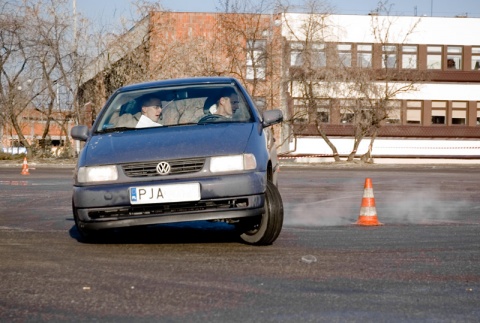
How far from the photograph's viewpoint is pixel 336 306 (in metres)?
5.50

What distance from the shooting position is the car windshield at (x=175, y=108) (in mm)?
9469

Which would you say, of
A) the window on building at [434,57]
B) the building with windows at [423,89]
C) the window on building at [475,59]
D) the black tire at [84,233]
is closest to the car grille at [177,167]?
the black tire at [84,233]

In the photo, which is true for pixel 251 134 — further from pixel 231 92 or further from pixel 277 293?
pixel 277 293

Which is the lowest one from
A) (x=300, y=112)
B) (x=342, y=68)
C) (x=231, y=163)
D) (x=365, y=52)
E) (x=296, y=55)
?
(x=300, y=112)

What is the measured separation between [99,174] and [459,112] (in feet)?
183

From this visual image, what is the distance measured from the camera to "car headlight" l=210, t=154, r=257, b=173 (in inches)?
329

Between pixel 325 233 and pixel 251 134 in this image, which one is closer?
pixel 251 134

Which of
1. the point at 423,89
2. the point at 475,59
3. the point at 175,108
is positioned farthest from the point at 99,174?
the point at 475,59

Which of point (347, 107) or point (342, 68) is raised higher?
point (342, 68)

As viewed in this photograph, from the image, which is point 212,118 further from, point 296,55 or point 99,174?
point 296,55

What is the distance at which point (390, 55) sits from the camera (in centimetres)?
5606

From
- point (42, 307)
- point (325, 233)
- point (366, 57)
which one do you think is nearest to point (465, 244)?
point (325, 233)

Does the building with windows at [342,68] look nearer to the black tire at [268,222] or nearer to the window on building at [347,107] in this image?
the window on building at [347,107]

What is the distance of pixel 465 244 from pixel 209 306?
4204mm
